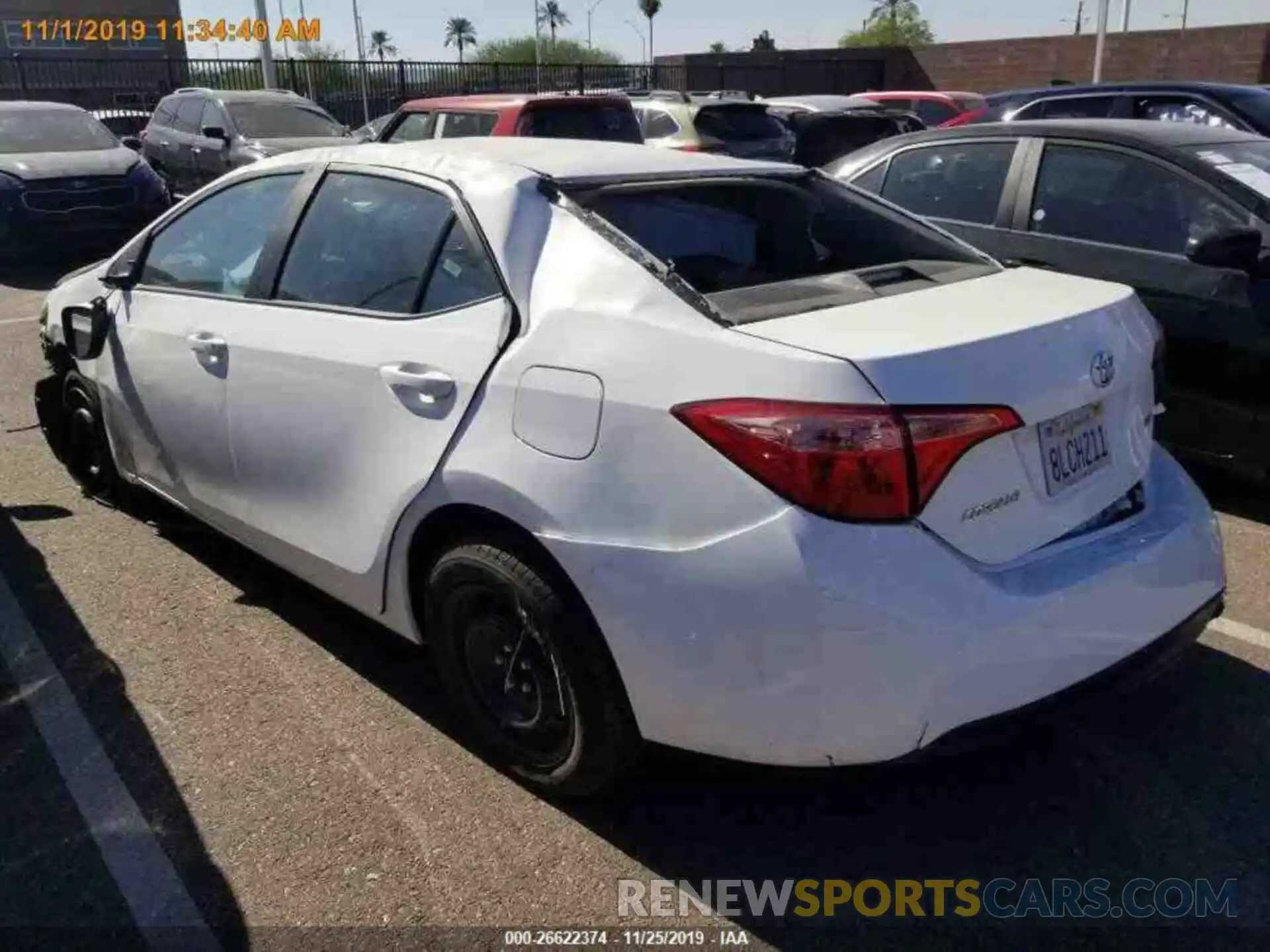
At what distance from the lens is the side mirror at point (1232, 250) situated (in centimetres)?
423

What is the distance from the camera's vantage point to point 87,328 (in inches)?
173

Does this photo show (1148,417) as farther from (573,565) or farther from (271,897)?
(271,897)

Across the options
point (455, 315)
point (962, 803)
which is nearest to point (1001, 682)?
point (962, 803)

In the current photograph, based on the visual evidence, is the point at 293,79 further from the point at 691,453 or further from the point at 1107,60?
the point at 691,453

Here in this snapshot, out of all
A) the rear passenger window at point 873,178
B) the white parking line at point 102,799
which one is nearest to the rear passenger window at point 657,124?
the rear passenger window at point 873,178

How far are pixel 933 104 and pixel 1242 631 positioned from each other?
1435cm

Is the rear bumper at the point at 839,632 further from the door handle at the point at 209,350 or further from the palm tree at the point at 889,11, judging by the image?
the palm tree at the point at 889,11

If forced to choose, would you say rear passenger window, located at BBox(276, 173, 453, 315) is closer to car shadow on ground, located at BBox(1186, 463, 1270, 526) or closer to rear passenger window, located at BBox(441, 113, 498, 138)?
car shadow on ground, located at BBox(1186, 463, 1270, 526)

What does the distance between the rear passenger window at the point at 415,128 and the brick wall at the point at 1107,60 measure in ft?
77.2

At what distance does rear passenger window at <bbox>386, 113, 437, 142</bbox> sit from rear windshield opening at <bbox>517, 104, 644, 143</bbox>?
1153mm

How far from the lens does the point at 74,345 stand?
4539mm

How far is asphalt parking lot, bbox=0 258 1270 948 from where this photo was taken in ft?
8.35

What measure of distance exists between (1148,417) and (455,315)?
179 cm

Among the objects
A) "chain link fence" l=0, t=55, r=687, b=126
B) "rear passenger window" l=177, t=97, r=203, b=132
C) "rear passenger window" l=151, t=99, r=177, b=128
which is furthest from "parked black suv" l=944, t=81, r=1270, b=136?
"chain link fence" l=0, t=55, r=687, b=126
